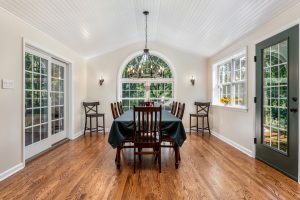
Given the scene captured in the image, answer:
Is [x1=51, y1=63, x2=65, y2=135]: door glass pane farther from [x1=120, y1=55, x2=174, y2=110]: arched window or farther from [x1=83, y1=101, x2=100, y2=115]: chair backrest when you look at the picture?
[x1=120, y1=55, x2=174, y2=110]: arched window

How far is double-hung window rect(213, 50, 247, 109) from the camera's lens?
450 cm

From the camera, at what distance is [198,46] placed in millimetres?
5645

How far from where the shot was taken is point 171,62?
6.54 m

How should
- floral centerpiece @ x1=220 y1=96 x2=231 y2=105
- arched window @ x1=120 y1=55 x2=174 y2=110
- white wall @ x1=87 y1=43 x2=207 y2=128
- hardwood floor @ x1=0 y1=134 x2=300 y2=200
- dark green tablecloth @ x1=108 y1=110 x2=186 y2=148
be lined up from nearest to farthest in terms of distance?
hardwood floor @ x1=0 y1=134 x2=300 y2=200, dark green tablecloth @ x1=108 y1=110 x2=186 y2=148, floral centerpiece @ x1=220 y1=96 x2=231 y2=105, white wall @ x1=87 y1=43 x2=207 y2=128, arched window @ x1=120 y1=55 x2=174 y2=110

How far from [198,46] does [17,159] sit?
4848mm

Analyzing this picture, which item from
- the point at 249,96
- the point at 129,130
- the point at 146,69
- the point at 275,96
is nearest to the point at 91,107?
the point at 146,69

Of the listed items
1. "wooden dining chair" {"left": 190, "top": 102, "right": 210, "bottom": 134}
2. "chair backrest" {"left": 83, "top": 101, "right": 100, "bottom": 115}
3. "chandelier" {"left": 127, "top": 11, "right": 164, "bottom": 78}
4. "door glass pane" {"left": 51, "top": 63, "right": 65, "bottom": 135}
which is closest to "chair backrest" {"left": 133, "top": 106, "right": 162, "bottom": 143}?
"chandelier" {"left": 127, "top": 11, "right": 164, "bottom": 78}

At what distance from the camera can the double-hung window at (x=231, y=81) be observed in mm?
4504

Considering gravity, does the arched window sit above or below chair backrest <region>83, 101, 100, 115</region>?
above

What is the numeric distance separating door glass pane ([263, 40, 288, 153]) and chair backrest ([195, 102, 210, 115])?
105 inches

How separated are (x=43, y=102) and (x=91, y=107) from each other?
7.47 feet

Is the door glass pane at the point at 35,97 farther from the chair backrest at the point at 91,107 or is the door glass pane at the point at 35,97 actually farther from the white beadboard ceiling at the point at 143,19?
→ the chair backrest at the point at 91,107

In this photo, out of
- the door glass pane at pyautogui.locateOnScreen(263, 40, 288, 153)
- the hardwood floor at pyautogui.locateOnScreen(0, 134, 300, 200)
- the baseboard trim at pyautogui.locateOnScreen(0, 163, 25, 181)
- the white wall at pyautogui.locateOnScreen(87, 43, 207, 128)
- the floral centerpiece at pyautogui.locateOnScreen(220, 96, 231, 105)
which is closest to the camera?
the hardwood floor at pyautogui.locateOnScreen(0, 134, 300, 200)

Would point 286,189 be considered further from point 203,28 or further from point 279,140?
point 203,28
